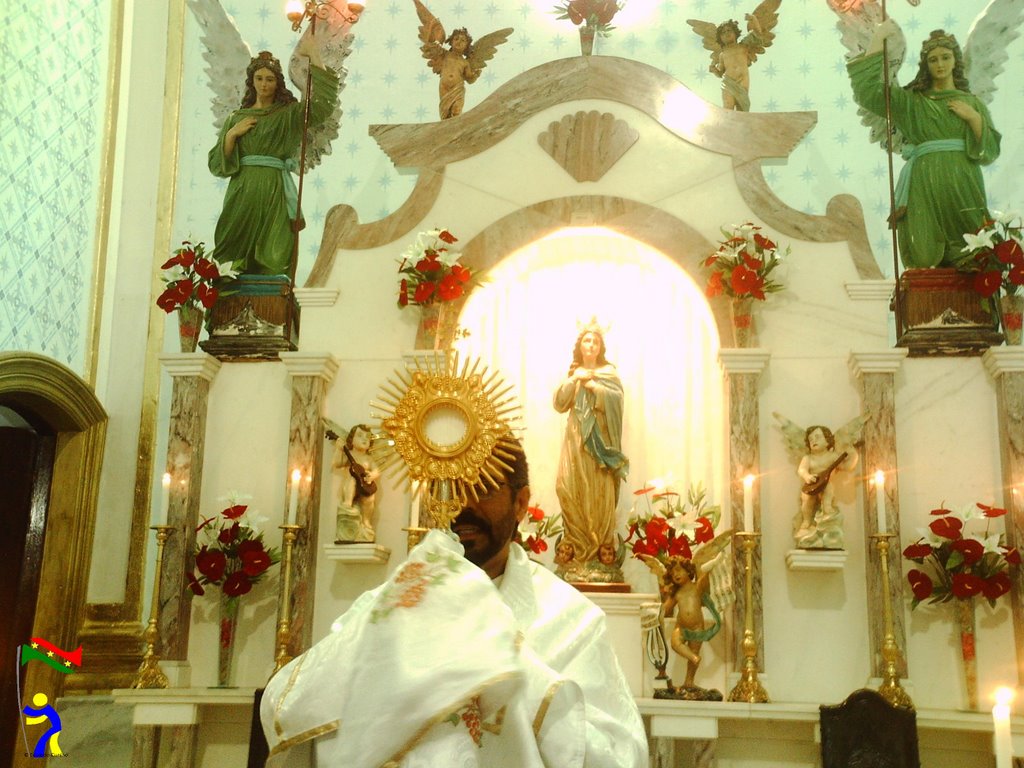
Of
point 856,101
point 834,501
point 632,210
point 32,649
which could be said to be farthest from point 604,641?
point 32,649

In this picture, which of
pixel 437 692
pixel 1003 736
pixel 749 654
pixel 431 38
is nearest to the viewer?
pixel 437 692

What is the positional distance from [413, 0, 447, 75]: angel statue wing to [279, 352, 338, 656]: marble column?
7.48ft

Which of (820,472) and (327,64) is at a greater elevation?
(327,64)

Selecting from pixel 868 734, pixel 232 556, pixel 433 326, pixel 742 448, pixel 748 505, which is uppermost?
pixel 433 326

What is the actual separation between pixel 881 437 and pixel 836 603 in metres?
0.96

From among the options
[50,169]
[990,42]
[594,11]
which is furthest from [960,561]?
[50,169]

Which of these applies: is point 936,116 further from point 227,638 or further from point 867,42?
point 227,638

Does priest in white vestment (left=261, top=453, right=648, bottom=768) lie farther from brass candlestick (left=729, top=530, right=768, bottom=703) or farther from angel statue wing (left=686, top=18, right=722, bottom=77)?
angel statue wing (left=686, top=18, right=722, bottom=77)

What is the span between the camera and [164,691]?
6633mm

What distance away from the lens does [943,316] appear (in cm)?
707

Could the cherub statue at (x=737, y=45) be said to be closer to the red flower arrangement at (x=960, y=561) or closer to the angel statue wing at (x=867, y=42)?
the angel statue wing at (x=867, y=42)

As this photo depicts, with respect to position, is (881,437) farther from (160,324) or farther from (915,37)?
(160,324)

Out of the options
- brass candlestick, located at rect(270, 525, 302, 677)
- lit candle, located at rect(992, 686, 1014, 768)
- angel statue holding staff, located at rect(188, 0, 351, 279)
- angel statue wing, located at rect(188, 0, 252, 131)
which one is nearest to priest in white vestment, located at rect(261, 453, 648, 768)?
lit candle, located at rect(992, 686, 1014, 768)

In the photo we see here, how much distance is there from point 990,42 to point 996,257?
190 centimetres
